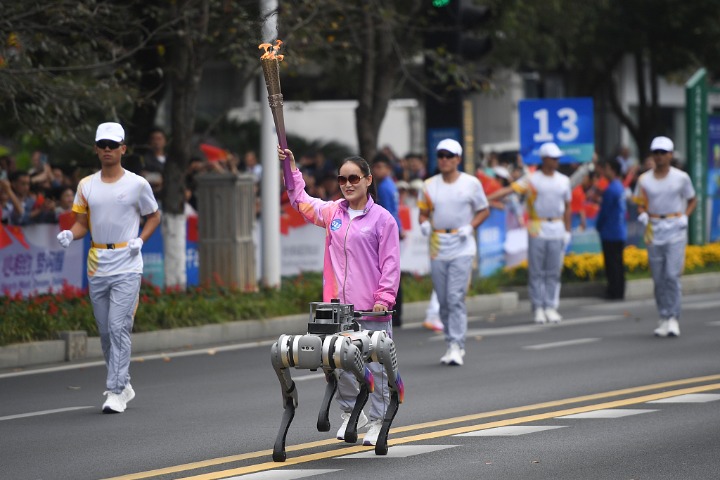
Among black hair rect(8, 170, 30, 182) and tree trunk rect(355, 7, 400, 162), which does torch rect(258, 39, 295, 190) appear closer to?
black hair rect(8, 170, 30, 182)

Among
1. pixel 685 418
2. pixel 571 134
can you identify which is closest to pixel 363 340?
pixel 685 418

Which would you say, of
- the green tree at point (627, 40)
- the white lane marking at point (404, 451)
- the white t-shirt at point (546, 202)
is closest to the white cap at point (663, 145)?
the white t-shirt at point (546, 202)

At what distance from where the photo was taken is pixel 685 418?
1037cm

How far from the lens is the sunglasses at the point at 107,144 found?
1121 cm

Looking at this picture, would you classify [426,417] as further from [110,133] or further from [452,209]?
A: [452,209]

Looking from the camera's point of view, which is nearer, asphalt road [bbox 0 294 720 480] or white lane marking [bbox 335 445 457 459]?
asphalt road [bbox 0 294 720 480]

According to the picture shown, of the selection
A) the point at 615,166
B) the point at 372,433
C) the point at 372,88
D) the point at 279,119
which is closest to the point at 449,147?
the point at 372,433

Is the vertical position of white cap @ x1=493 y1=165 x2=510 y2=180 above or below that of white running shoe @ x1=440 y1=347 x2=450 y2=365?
above

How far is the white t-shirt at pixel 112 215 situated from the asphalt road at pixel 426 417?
1.07 metres

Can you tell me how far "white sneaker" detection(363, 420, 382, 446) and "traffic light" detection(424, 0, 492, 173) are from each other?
32.3ft

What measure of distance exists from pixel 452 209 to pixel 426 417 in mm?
3911

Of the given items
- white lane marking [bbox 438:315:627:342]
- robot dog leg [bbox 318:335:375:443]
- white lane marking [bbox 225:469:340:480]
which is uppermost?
robot dog leg [bbox 318:335:375:443]

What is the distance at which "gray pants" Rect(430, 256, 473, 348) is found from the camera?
13906 millimetres

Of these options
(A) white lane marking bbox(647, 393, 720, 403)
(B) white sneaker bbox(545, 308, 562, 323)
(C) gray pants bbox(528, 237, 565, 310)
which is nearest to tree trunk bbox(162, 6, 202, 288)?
(C) gray pants bbox(528, 237, 565, 310)
